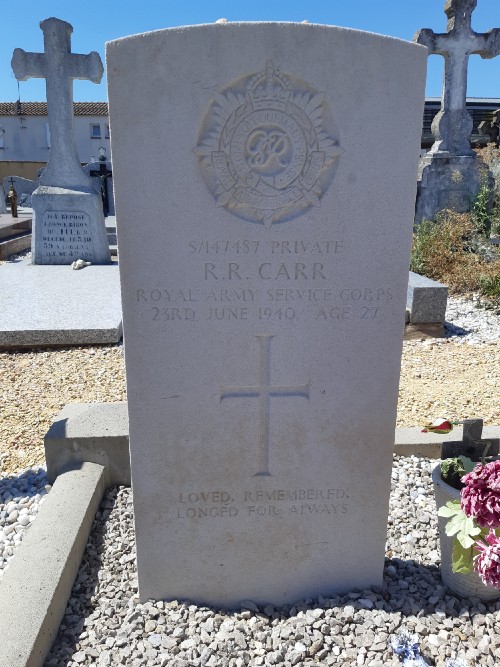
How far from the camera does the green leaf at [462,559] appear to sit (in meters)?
1.92

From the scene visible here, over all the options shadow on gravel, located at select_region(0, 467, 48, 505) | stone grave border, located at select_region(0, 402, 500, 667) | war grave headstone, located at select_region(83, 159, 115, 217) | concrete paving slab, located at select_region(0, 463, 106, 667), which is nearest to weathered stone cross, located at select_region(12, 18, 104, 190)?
stone grave border, located at select_region(0, 402, 500, 667)

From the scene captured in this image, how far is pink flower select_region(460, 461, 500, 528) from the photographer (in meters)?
1.83

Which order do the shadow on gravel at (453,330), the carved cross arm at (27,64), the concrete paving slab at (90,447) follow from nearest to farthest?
1. the concrete paving slab at (90,447)
2. the shadow on gravel at (453,330)
3. the carved cross arm at (27,64)

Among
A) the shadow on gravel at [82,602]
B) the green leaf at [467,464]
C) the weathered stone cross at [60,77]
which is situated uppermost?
the weathered stone cross at [60,77]

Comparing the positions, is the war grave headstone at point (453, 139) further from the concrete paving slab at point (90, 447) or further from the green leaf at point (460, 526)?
the green leaf at point (460, 526)

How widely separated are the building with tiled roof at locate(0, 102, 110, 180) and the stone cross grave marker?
86.6 ft

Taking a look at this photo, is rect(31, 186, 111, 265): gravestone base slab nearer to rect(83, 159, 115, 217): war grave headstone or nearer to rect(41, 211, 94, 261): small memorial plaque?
rect(41, 211, 94, 261): small memorial plaque

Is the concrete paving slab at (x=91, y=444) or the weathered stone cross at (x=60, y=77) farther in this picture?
the weathered stone cross at (x=60, y=77)

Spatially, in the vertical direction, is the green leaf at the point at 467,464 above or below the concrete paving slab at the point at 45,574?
above

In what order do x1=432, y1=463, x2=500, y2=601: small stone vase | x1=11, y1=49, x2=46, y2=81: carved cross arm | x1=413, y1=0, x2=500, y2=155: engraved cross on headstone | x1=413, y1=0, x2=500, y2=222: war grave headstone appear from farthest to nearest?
x1=413, y1=0, x2=500, y2=222: war grave headstone, x1=413, y1=0, x2=500, y2=155: engraved cross on headstone, x1=11, y1=49, x2=46, y2=81: carved cross arm, x1=432, y1=463, x2=500, y2=601: small stone vase

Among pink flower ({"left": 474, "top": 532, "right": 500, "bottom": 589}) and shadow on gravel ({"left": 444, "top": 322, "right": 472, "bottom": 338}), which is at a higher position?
pink flower ({"left": 474, "top": 532, "right": 500, "bottom": 589})

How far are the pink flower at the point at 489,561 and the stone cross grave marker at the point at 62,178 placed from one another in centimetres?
812

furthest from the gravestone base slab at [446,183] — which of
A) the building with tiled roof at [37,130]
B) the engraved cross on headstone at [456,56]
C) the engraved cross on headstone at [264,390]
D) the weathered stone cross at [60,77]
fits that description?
the building with tiled roof at [37,130]

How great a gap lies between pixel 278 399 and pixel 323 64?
117 centimetres
